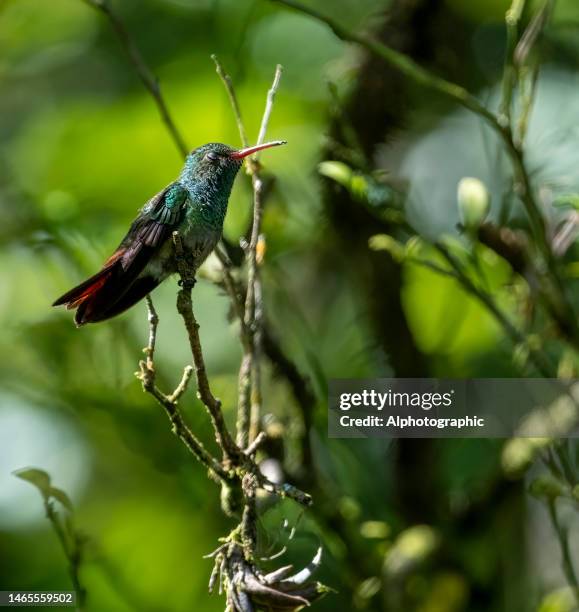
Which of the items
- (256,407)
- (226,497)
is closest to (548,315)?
(256,407)

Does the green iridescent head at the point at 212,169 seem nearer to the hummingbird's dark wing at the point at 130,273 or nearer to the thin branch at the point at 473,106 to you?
the hummingbird's dark wing at the point at 130,273

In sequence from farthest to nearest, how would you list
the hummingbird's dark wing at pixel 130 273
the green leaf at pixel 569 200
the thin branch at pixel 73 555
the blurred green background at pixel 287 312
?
the blurred green background at pixel 287 312 → the green leaf at pixel 569 200 → the thin branch at pixel 73 555 → the hummingbird's dark wing at pixel 130 273

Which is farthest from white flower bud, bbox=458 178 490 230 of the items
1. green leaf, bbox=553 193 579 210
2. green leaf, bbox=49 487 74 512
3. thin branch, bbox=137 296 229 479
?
green leaf, bbox=49 487 74 512

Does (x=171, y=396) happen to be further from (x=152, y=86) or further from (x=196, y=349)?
(x=152, y=86)

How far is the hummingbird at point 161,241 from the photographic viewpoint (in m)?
1.24

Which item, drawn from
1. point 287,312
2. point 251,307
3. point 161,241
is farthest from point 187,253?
point 287,312

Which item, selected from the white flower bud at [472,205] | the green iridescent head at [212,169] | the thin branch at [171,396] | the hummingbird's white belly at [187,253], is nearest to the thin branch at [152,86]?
the green iridescent head at [212,169]

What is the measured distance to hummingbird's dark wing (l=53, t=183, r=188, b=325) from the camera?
124cm


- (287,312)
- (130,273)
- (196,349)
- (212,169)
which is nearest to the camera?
(196,349)

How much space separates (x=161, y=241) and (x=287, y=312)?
→ 79cm

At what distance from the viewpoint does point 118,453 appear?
8.41 ft

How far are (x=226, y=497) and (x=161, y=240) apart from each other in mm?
363

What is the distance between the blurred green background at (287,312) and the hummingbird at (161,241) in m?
0.52

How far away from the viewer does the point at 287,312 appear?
6.75 feet
